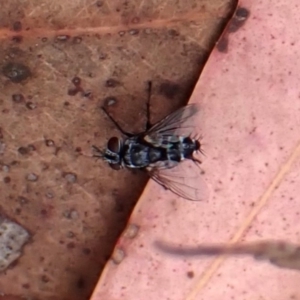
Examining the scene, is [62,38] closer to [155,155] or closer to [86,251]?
[155,155]

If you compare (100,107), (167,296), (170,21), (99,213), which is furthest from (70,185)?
(170,21)

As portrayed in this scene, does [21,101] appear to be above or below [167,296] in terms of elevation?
above

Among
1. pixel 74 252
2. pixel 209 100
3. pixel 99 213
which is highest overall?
pixel 209 100

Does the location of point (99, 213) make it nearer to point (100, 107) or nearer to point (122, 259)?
point (122, 259)

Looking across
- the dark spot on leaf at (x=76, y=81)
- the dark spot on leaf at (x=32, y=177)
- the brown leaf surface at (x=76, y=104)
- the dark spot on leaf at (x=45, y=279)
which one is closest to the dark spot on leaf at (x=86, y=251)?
the brown leaf surface at (x=76, y=104)

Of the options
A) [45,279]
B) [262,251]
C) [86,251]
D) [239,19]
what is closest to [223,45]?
[239,19]

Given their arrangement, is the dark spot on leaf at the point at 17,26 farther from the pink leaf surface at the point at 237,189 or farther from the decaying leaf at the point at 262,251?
the decaying leaf at the point at 262,251
